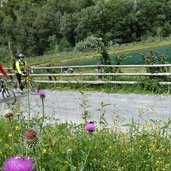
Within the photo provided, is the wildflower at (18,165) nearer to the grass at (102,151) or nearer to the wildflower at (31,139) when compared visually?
the wildflower at (31,139)

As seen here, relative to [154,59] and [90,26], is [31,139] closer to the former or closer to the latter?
[154,59]

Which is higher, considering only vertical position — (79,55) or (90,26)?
(90,26)

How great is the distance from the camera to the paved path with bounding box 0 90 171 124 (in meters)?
12.4

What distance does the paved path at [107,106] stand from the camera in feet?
40.8

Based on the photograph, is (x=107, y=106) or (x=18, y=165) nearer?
(x=18, y=165)

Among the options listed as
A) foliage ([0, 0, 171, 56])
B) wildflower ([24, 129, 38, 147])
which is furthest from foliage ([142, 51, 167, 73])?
foliage ([0, 0, 171, 56])

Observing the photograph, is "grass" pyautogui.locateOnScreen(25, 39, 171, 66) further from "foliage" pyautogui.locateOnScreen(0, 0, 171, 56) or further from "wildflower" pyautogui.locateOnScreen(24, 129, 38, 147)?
"wildflower" pyautogui.locateOnScreen(24, 129, 38, 147)

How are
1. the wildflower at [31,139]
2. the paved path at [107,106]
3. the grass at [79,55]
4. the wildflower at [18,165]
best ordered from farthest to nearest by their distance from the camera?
the grass at [79,55], the paved path at [107,106], the wildflower at [31,139], the wildflower at [18,165]

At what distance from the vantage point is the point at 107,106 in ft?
46.5

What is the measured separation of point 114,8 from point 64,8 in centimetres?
2098

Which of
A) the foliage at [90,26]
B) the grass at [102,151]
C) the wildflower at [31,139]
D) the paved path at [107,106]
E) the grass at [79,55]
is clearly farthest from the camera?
the foliage at [90,26]

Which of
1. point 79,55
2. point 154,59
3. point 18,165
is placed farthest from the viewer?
point 79,55

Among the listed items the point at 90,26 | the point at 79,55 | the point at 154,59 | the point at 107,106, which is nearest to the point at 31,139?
the point at 107,106

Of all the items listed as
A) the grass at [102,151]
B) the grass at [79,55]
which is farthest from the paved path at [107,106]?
the grass at [79,55]
